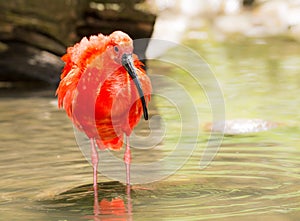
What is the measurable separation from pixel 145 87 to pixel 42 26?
5.84 m

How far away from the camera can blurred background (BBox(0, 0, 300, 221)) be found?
5.25 metres

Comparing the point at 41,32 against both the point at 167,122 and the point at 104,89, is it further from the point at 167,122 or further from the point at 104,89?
the point at 104,89

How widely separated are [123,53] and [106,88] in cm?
28

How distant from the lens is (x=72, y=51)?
6023 mm

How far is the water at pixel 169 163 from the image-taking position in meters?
5.04

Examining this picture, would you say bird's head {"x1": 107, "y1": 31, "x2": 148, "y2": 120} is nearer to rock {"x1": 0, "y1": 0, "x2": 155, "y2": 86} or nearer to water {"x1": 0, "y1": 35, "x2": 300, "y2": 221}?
water {"x1": 0, "y1": 35, "x2": 300, "y2": 221}

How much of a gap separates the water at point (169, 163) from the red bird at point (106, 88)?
1.62 feet

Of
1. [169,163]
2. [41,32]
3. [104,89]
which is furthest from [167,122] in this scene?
[41,32]

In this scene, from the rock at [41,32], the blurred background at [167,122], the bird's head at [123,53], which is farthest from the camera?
the rock at [41,32]

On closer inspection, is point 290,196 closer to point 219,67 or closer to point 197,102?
point 197,102

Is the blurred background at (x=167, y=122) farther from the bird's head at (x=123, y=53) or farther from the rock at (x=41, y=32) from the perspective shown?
the bird's head at (x=123, y=53)

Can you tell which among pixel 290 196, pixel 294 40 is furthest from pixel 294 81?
pixel 290 196

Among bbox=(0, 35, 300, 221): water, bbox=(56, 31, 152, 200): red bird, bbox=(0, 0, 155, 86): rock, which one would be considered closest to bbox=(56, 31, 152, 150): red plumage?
bbox=(56, 31, 152, 200): red bird

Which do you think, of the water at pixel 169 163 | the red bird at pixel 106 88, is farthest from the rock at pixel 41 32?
the red bird at pixel 106 88
